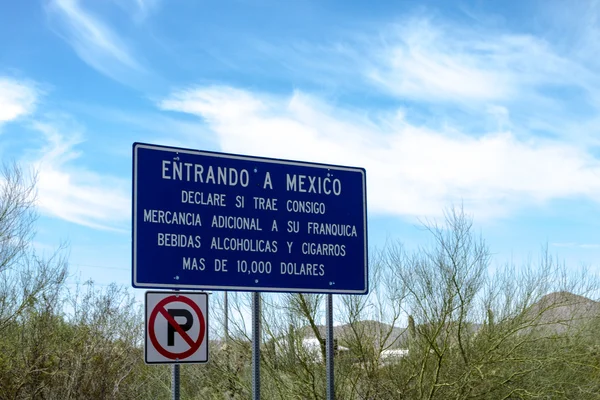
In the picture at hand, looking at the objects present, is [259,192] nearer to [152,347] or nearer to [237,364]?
[152,347]

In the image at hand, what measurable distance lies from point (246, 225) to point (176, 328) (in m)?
1.29

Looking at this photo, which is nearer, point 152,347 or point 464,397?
point 152,347

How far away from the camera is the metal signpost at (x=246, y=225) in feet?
24.8

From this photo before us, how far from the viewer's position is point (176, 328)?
23.9 feet

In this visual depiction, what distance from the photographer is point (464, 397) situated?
46.1ft

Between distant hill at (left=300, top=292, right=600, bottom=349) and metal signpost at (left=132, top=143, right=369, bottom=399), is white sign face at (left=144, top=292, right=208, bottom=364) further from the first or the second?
distant hill at (left=300, top=292, right=600, bottom=349)

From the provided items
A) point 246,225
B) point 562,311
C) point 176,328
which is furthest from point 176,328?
point 562,311

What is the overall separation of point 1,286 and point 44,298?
66.3 inches

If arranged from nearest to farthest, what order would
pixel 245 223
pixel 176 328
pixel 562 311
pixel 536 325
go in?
pixel 176 328 < pixel 245 223 < pixel 536 325 < pixel 562 311

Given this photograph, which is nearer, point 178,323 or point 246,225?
point 178,323

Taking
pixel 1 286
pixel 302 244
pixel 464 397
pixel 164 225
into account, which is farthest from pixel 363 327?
pixel 1 286

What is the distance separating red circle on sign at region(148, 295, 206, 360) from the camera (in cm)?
714

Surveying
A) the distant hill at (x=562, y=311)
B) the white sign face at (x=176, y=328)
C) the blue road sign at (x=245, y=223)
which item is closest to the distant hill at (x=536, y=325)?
the distant hill at (x=562, y=311)

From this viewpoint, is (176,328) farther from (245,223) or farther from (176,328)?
(245,223)
